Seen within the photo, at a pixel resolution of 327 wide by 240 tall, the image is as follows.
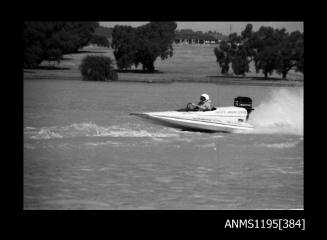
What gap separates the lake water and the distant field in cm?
16

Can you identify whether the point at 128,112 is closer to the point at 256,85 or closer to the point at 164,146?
the point at 164,146

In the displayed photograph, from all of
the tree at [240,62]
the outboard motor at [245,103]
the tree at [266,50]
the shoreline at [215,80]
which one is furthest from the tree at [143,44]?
the outboard motor at [245,103]

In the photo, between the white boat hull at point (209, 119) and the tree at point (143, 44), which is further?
Answer: the white boat hull at point (209, 119)

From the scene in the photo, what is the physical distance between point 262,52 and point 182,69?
1.20m

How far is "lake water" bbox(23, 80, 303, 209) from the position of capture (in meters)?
8.06

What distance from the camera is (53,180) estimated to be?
8.30m

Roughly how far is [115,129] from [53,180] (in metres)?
2.23

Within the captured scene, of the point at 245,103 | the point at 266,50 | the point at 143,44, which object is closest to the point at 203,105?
the point at 245,103

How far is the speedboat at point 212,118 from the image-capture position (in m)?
11.2

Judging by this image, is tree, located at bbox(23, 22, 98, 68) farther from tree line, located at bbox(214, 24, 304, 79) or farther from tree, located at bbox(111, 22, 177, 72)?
tree line, located at bbox(214, 24, 304, 79)

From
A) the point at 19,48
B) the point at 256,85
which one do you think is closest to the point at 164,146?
the point at 256,85

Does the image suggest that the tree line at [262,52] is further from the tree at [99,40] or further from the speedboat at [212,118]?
the tree at [99,40]

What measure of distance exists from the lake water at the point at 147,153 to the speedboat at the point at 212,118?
5.5 inches

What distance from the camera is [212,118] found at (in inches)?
445
